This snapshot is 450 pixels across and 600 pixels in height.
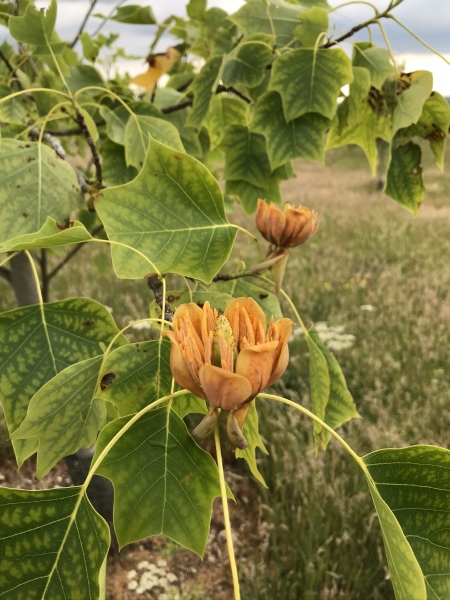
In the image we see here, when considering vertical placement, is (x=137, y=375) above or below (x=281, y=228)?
below

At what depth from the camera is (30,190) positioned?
71 centimetres

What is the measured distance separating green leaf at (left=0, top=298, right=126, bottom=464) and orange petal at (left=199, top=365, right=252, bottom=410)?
Result: 0.87 feet

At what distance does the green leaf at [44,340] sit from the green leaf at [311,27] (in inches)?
24.1

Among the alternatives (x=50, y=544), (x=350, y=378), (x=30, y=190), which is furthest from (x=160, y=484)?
(x=350, y=378)

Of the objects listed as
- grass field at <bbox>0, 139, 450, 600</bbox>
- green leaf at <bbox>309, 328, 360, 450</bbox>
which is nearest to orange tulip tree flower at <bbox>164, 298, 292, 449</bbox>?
green leaf at <bbox>309, 328, 360, 450</bbox>

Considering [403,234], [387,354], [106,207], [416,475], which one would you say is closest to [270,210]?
[106,207]

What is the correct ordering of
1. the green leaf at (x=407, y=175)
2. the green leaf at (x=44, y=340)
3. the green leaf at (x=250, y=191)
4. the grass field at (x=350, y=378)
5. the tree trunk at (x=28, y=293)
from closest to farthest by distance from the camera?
the green leaf at (x=44, y=340)
the green leaf at (x=407, y=175)
the green leaf at (x=250, y=191)
the tree trunk at (x=28, y=293)
the grass field at (x=350, y=378)

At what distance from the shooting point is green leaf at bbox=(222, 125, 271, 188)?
1031 millimetres

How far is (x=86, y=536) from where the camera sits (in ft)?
1.35

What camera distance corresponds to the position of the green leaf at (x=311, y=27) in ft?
2.68

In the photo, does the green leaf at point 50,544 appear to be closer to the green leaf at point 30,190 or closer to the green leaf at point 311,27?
the green leaf at point 30,190

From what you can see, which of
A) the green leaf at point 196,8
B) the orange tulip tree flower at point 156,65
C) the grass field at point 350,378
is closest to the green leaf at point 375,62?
the orange tulip tree flower at point 156,65

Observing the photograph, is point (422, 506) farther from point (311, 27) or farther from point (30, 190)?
point (311, 27)

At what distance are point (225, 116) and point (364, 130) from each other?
0.33 meters
